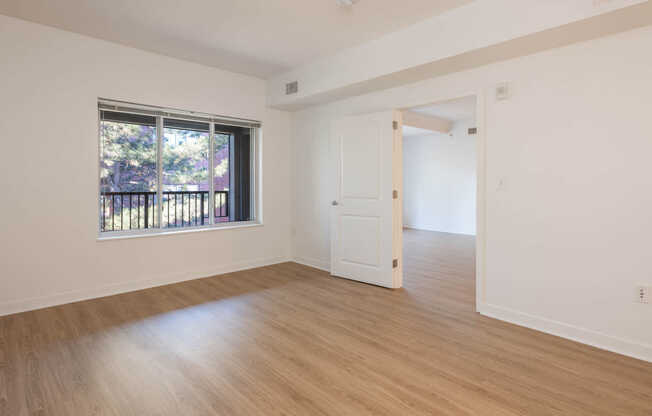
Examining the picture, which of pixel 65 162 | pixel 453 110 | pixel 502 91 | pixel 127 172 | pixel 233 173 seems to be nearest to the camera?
pixel 502 91

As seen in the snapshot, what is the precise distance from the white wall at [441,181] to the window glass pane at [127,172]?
21.9 ft

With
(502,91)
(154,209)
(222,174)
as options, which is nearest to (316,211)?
(222,174)

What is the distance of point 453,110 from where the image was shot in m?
6.92

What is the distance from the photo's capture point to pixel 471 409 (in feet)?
6.00

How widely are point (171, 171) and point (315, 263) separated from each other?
2309mm

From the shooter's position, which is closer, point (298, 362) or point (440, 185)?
point (298, 362)

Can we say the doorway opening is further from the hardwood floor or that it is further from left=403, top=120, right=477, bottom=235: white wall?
the hardwood floor

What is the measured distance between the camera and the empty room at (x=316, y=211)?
7.08 feet

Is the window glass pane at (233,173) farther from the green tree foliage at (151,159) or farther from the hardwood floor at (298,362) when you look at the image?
the hardwood floor at (298,362)

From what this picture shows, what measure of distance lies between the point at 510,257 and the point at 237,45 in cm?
→ 345

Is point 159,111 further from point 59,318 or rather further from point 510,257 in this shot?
point 510,257

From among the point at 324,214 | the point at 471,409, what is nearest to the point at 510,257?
the point at 471,409

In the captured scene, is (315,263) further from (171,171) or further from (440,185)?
(440,185)

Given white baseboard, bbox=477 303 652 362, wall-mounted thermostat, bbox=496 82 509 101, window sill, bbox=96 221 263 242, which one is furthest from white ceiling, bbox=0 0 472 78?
white baseboard, bbox=477 303 652 362
